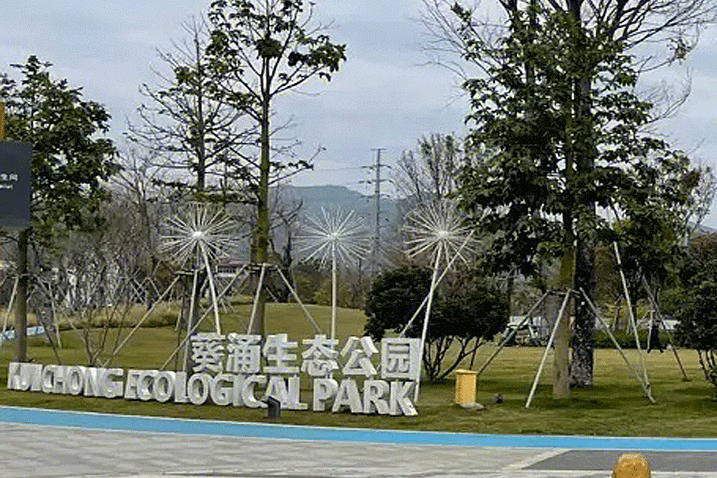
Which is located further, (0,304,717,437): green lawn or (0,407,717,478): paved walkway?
(0,304,717,437): green lawn

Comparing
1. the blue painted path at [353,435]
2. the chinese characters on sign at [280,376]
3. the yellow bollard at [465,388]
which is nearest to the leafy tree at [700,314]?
the blue painted path at [353,435]

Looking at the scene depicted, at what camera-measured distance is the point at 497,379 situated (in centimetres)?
2048

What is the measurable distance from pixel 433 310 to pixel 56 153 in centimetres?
686

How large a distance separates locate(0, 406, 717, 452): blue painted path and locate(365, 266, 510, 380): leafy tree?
17.1 feet

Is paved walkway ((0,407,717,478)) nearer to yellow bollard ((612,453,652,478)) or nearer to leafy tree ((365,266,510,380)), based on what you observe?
yellow bollard ((612,453,652,478))

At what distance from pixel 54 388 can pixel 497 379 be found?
25.1ft

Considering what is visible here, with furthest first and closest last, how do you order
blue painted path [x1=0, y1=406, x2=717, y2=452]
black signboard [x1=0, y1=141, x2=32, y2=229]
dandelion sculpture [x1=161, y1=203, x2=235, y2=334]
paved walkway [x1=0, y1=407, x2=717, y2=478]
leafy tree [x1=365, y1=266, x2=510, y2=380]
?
leafy tree [x1=365, y1=266, x2=510, y2=380] < dandelion sculpture [x1=161, y1=203, x2=235, y2=334] < blue painted path [x1=0, y1=406, x2=717, y2=452] < paved walkway [x1=0, y1=407, x2=717, y2=478] < black signboard [x1=0, y1=141, x2=32, y2=229]

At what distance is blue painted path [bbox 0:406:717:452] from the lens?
42.0ft

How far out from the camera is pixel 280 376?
49.4ft

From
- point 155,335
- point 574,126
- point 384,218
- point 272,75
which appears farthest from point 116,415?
point 384,218

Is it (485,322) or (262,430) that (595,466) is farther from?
(485,322)

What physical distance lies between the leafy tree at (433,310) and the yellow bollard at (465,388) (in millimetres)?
3548

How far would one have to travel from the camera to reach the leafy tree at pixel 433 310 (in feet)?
62.2

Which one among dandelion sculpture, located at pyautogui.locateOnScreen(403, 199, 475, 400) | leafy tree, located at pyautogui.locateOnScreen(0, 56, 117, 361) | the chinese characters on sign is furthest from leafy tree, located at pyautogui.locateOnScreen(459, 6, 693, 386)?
leafy tree, located at pyautogui.locateOnScreen(0, 56, 117, 361)
